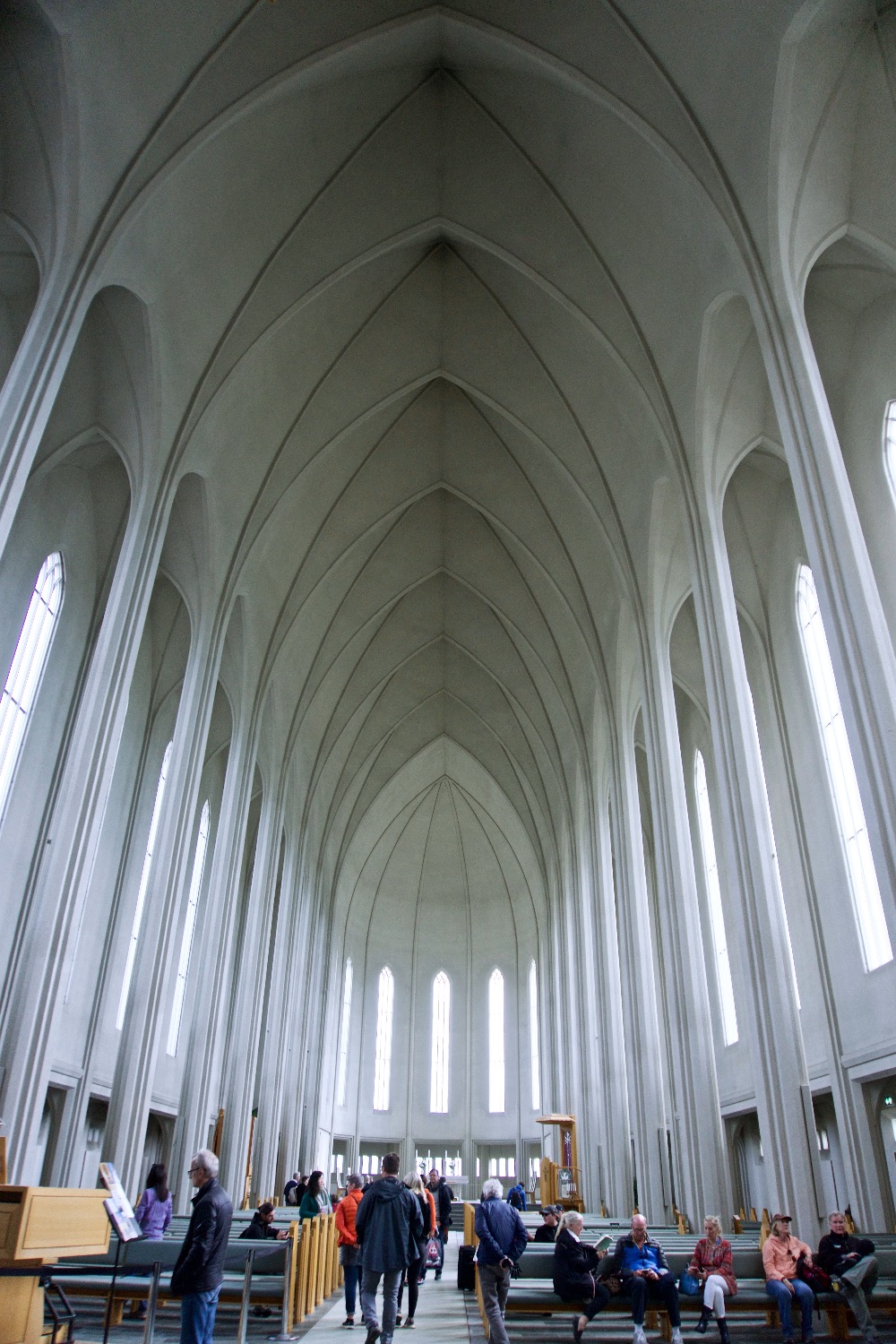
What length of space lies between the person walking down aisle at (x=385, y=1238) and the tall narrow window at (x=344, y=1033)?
30.4 m

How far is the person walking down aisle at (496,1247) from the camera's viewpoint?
6.97 metres

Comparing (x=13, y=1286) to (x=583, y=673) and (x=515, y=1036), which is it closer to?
(x=583, y=673)

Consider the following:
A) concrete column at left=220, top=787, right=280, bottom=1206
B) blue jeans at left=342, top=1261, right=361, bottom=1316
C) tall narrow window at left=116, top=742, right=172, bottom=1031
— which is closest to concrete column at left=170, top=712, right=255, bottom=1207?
concrete column at left=220, top=787, right=280, bottom=1206

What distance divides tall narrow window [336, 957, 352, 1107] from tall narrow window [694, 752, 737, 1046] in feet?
62.4

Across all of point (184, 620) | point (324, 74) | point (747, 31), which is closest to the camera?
point (747, 31)

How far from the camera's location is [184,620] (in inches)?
832

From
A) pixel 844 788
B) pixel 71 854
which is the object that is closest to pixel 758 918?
pixel 844 788

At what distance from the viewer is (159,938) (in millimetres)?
14664

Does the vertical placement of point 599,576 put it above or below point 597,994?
above

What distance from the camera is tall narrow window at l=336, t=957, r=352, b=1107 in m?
35.7

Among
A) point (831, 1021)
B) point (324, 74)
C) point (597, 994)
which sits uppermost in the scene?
point (324, 74)

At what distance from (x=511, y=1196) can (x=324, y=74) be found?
1999 cm

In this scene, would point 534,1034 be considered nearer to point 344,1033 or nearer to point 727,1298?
point 344,1033

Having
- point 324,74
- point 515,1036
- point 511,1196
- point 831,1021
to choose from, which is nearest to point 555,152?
point 324,74
